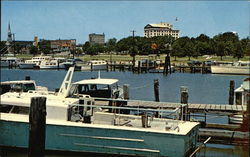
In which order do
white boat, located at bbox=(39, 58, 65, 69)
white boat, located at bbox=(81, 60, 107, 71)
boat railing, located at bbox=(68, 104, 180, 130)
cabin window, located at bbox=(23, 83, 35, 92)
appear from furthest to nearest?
white boat, located at bbox=(39, 58, 65, 69)
white boat, located at bbox=(81, 60, 107, 71)
cabin window, located at bbox=(23, 83, 35, 92)
boat railing, located at bbox=(68, 104, 180, 130)

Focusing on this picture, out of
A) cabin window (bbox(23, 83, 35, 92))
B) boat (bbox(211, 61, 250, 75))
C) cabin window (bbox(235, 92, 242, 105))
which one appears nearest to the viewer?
cabin window (bbox(23, 83, 35, 92))

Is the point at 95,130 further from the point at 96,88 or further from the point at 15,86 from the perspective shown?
the point at 15,86

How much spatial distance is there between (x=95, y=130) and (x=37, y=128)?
3.44 metres

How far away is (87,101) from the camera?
19.8m

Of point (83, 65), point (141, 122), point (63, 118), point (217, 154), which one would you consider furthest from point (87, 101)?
point (83, 65)

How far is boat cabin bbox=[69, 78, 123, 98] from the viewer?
71.9ft

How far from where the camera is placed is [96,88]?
22953 mm

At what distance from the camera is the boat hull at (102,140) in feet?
56.5

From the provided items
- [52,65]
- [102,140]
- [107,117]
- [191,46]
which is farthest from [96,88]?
[191,46]

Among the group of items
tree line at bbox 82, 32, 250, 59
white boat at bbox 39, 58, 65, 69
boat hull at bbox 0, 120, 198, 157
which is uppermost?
tree line at bbox 82, 32, 250, 59

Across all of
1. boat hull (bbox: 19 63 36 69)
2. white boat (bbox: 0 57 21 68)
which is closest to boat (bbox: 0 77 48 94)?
boat hull (bbox: 19 63 36 69)

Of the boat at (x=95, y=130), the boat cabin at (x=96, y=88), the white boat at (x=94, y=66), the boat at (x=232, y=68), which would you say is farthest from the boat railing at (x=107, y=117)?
the white boat at (x=94, y=66)

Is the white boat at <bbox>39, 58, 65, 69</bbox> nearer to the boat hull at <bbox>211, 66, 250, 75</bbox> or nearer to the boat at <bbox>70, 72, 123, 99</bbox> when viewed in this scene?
the boat hull at <bbox>211, 66, 250, 75</bbox>

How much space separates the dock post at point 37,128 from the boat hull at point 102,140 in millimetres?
3170
